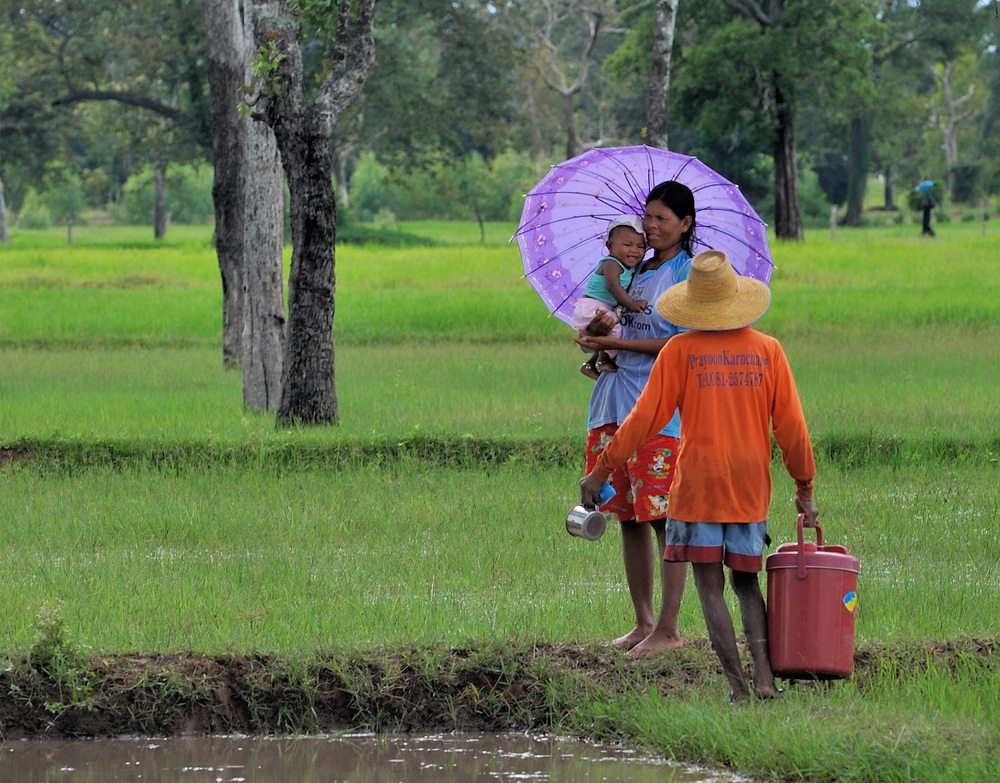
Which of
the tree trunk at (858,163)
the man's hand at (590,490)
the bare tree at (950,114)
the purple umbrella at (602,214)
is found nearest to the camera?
the man's hand at (590,490)

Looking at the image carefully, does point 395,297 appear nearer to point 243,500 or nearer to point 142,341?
point 142,341

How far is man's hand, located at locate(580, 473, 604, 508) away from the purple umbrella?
1.25 meters

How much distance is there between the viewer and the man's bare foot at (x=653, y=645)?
238 inches

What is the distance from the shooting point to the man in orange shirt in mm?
5340

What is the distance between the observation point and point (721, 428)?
17.5 ft

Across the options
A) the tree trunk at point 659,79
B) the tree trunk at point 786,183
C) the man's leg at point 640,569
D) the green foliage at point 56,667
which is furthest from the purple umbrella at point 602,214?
the tree trunk at point 786,183

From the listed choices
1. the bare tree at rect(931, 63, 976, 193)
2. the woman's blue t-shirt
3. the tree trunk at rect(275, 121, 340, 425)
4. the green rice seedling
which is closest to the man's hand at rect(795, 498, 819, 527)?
the woman's blue t-shirt

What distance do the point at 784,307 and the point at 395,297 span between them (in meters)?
6.57

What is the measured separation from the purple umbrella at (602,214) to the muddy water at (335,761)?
2.05m

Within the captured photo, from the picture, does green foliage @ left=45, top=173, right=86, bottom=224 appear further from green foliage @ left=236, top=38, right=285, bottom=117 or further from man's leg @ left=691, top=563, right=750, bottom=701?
man's leg @ left=691, top=563, right=750, bottom=701

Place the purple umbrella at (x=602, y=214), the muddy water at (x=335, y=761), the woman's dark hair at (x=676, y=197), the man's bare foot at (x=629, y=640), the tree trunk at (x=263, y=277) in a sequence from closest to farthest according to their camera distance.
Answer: the muddy water at (x=335, y=761) → the woman's dark hair at (x=676, y=197) → the man's bare foot at (x=629, y=640) → the purple umbrella at (x=602, y=214) → the tree trunk at (x=263, y=277)

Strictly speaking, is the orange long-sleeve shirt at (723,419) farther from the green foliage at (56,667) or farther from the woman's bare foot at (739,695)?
the green foliage at (56,667)

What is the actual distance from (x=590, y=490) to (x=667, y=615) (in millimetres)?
785

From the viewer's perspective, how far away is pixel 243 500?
951 centimetres
